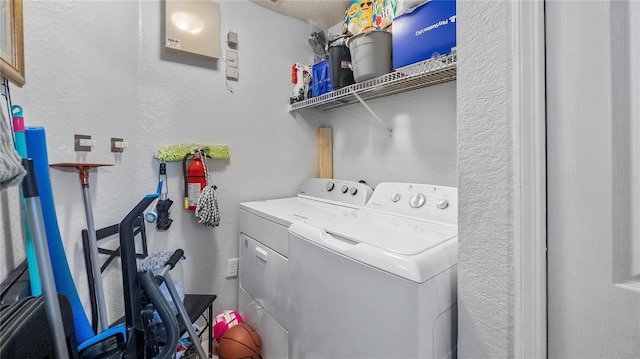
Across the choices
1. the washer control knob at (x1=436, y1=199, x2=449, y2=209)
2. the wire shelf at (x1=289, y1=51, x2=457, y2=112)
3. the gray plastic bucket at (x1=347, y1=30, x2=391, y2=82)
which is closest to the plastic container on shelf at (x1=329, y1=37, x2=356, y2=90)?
the wire shelf at (x1=289, y1=51, x2=457, y2=112)

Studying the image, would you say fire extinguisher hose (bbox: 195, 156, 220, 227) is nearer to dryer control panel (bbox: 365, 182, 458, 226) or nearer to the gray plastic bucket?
dryer control panel (bbox: 365, 182, 458, 226)

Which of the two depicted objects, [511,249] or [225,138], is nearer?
[511,249]

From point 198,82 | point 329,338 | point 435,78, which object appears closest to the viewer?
point 329,338

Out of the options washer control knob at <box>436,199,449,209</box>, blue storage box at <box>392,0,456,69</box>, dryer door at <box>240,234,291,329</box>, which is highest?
blue storage box at <box>392,0,456,69</box>

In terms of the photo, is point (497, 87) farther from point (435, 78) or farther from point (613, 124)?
point (435, 78)

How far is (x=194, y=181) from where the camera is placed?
1.68 meters

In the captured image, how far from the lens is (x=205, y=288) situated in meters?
1.82

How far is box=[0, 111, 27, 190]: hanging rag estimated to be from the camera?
0.49 m

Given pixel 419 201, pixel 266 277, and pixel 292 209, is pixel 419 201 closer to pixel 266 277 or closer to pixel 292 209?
pixel 292 209

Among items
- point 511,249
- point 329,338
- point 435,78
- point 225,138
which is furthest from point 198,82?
point 511,249

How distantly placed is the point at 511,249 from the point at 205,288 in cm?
181

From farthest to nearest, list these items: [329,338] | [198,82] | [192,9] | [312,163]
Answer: [312,163]
[198,82]
[192,9]
[329,338]

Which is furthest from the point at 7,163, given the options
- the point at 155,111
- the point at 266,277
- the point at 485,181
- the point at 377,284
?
the point at 155,111

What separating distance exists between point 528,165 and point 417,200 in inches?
28.2
